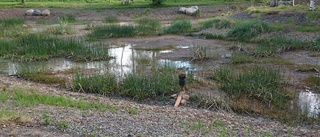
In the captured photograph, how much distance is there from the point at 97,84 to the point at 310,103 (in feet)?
24.4

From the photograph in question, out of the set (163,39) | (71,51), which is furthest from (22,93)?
(163,39)

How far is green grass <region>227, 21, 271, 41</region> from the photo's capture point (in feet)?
87.0

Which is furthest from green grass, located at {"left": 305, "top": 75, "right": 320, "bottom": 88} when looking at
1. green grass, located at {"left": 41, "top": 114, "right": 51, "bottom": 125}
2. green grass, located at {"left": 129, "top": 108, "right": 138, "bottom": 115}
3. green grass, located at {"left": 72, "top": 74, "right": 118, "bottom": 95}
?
green grass, located at {"left": 41, "top": 114, "right": 51, "bottom": 125}

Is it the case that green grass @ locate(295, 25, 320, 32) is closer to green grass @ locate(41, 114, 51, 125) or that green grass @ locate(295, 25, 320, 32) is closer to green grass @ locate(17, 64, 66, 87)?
green grass @ locate(17, 64, 66, 87)

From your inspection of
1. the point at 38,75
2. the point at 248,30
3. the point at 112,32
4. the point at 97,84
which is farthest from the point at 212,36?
the point at 97,84

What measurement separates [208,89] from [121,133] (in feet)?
19.6

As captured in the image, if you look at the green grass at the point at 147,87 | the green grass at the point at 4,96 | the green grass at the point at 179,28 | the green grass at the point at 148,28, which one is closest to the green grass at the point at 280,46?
the green grass at the point at 147,87

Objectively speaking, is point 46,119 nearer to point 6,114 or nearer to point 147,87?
point 6,114

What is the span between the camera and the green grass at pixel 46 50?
20359 millimetres

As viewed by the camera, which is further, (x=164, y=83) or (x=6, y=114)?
(x=164, y=83)

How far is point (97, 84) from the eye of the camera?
14.5m

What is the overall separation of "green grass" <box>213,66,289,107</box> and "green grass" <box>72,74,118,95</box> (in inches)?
158

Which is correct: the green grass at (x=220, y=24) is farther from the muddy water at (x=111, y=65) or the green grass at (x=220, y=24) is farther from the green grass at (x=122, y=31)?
the muddy water at (x=111, y=65)

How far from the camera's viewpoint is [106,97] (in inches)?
547
